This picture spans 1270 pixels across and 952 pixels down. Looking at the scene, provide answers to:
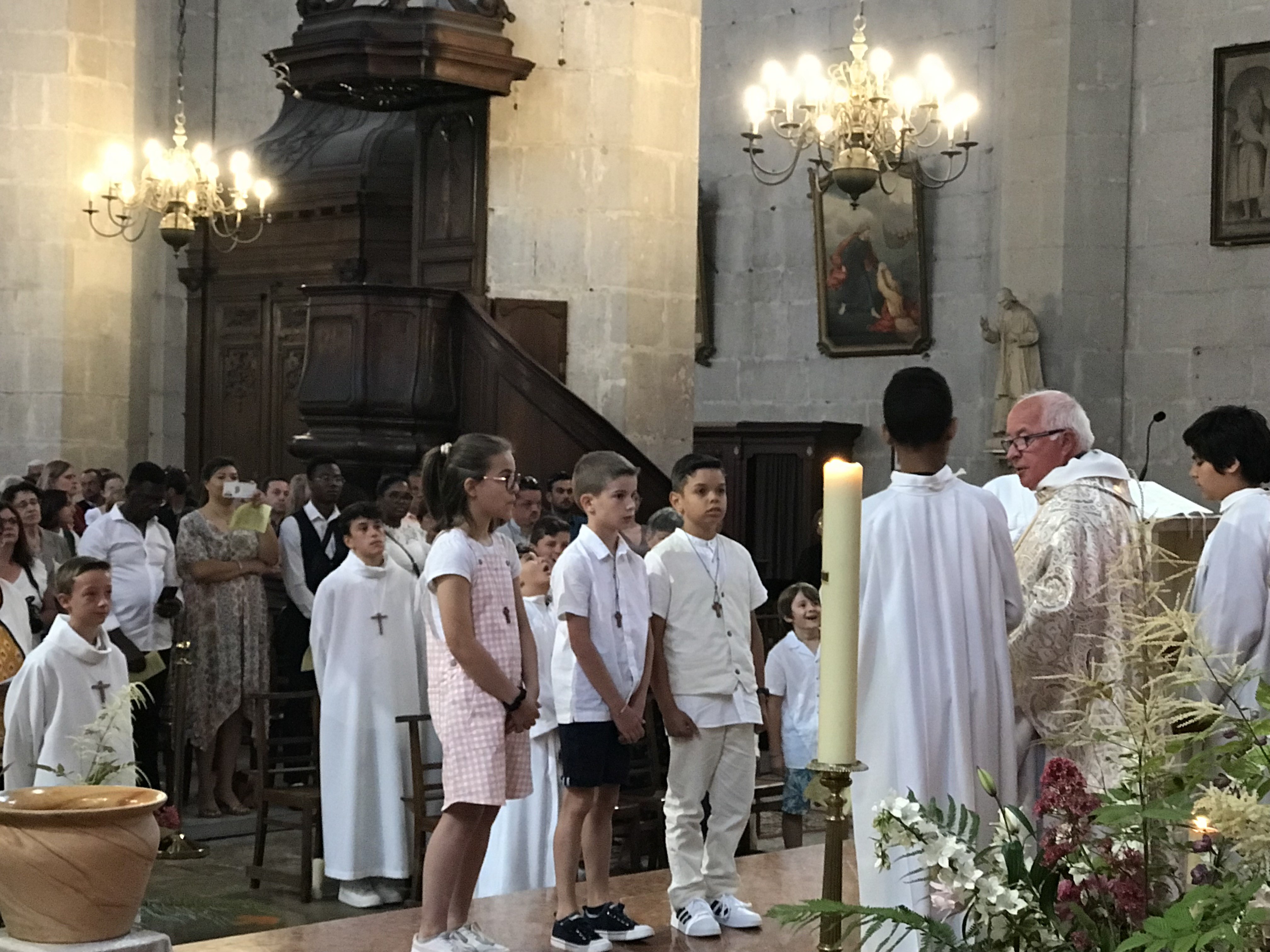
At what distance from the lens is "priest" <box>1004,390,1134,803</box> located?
4203mm

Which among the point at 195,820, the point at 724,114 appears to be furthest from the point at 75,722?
the point at 724,114

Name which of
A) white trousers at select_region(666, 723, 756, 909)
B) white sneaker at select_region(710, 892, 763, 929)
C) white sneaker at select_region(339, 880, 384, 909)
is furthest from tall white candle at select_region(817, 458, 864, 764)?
white sneaker at select_region(339, 880, 384, 909)

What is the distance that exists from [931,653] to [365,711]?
3.92 meters

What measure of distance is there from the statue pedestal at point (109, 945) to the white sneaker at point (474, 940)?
79cm

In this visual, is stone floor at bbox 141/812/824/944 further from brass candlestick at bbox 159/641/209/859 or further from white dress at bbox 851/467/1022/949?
white dress at bbox 851/467/1022/949

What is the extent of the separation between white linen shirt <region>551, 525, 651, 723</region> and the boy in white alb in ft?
0.20

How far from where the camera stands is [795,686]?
8109 millimetres

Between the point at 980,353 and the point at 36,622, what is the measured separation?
9.48m

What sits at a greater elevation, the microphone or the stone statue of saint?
the stone statue of saint

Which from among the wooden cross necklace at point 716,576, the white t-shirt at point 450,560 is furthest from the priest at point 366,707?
the white t-shirt at point 450,560

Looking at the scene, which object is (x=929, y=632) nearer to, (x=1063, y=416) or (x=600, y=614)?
(x=1063, y=416)

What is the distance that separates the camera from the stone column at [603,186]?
36.9ft

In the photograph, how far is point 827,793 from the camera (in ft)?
6.80

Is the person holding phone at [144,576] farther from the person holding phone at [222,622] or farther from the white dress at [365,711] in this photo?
the white dress at [365,711]
